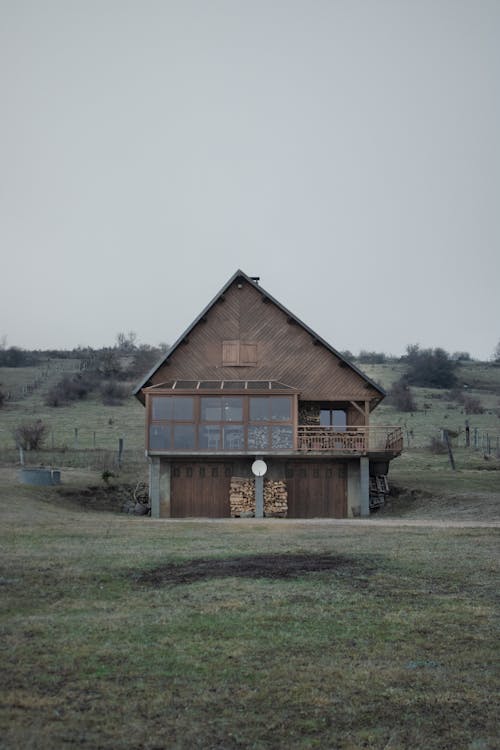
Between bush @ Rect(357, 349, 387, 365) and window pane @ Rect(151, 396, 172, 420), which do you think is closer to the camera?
window pane @ Rect(151, 396, 172, 420)

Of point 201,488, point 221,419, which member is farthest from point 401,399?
point 221,419

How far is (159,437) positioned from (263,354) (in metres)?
5.96

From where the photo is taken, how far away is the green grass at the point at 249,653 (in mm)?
8461

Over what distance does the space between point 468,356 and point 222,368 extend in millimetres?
120995

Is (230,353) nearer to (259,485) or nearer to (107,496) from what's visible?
(259,485)

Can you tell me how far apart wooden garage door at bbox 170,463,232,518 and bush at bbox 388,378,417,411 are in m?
45.3

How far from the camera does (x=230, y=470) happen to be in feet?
122

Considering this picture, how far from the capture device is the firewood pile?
36.3 metres

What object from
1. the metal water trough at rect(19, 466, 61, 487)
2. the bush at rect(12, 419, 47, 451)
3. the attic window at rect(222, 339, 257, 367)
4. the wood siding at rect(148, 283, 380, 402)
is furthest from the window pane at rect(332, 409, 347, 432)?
the bush at rect(12, 419, 47, 451)

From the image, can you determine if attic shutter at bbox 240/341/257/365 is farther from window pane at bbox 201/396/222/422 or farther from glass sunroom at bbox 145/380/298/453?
window pane at bbox 201/396/222/422

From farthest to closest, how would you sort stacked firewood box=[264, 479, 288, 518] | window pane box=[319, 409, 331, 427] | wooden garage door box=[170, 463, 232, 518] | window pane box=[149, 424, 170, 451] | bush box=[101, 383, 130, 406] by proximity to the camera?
bush box=[101, 383, 130, 406], window pane box=[319, 409, 331, 427], wooden garage door box=[170, 463, 232, 518], stacked firewood box=[264, 479, 288, 518], window pane box=[149, 424, 170, 451]

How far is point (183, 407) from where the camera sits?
118 feet

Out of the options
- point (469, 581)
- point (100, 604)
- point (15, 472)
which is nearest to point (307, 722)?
point (100, 604)

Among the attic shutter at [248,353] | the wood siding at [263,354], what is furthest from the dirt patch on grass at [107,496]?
the attic shutter at [248,353]
